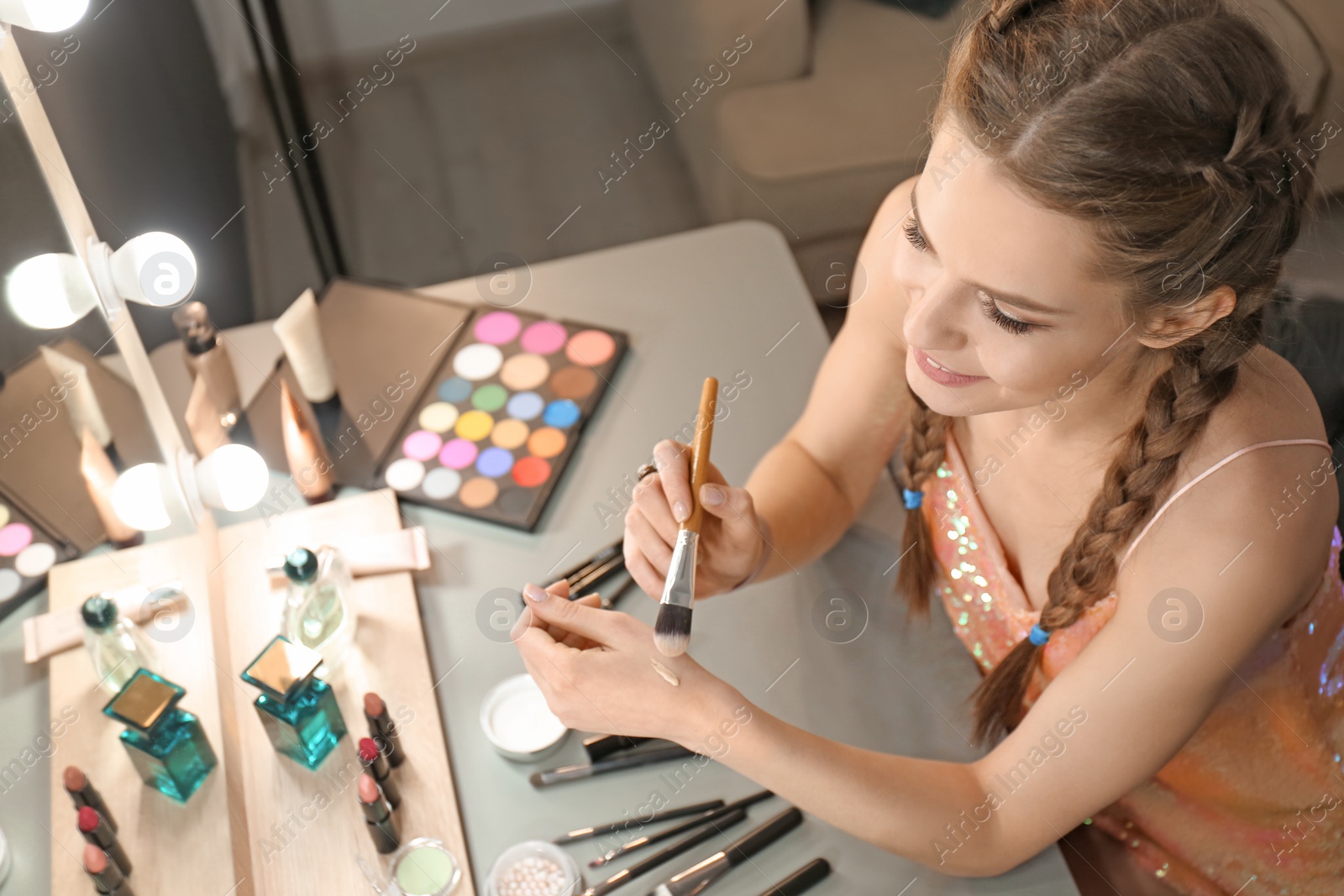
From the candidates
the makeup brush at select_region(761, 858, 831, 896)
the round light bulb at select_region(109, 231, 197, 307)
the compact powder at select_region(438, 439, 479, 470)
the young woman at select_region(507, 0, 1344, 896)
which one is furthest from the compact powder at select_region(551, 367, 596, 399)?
the makeup brush at select_region(761, 858, 831, 896)

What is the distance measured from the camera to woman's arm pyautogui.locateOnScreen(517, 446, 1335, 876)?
2.72ft

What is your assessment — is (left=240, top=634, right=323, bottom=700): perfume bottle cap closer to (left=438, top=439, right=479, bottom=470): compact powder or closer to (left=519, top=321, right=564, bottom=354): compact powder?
(left=438, top=439, right=479, bottom=470): compact powder

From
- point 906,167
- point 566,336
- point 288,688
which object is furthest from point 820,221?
point 288,688

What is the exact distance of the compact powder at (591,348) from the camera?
4.08 ft

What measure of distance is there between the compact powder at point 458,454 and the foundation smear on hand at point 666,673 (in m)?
0.41

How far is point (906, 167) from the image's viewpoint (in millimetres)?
1930

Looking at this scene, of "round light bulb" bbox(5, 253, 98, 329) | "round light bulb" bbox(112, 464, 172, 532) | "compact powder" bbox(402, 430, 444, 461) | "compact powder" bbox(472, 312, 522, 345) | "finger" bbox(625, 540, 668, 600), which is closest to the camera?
"round light bulb" bbox(5, 253, 98, 329)

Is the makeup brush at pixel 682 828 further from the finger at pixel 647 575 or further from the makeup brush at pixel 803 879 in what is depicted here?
the finger at pixel 647 575

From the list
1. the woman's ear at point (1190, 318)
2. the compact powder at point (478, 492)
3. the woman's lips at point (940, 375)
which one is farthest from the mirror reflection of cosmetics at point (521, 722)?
the woman's ear at point (1190, 318)

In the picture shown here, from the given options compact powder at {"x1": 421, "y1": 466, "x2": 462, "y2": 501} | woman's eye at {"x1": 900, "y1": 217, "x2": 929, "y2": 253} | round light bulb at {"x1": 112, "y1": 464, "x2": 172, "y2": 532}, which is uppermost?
woman's eye at {"x1": 900, "y1": 217, "x2": 929, "y2": 253}

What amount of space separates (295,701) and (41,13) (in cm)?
52

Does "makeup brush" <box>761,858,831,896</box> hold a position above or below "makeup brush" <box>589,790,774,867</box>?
below

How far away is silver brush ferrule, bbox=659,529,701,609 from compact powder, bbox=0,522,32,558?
1.39 feet

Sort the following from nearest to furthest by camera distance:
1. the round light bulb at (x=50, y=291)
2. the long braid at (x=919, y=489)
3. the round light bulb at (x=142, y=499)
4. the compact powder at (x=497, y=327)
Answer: the round light bulb at (x=50, y=291), the round light bulb at (x=142, y=499), the long braid at (x=919, y=489), the compact powder at (x=497, y=327)
